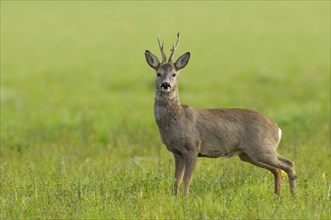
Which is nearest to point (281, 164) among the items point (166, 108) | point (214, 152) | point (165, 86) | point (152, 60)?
point (214, 152)

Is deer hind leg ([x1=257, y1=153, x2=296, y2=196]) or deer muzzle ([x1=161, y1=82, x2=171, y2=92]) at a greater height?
deer muzzle ([x1=161, y1=82, x2=171, y2=92])

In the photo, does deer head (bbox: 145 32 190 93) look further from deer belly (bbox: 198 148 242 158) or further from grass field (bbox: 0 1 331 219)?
grass field (bbox: 0 1 331 219)

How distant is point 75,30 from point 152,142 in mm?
37478

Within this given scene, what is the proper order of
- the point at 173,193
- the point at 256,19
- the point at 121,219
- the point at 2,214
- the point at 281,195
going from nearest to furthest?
the point at 121,219 → the point at 2,214 → the point at 281,195 → the point at 173,193 → the point at 256,19

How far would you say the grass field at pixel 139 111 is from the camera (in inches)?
292

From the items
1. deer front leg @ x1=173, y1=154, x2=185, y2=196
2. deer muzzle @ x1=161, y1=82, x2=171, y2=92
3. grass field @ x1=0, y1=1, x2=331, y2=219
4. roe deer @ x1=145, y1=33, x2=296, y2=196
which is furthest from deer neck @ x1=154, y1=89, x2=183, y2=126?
grass field @ x1=0, y1=1, x2=331, y2=219

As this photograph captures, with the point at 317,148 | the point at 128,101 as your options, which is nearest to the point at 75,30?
the point at 128,101

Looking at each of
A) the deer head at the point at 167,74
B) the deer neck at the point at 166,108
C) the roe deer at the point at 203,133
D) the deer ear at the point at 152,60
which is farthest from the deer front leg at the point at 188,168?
the deer ear at the point at 152,60

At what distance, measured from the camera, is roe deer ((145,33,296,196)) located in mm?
8211

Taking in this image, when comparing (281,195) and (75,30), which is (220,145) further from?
(75,30)

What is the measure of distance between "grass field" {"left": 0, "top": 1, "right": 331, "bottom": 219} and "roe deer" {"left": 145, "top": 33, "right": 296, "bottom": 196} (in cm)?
27

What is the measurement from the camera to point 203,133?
8391 mm

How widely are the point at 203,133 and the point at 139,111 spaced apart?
327 inches

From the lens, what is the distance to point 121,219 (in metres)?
6.66
